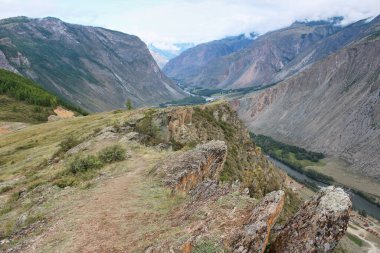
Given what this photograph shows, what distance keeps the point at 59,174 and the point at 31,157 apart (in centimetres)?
1792

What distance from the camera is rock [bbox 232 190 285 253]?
19125 mm

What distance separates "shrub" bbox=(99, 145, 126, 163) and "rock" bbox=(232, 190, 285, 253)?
2295 cm

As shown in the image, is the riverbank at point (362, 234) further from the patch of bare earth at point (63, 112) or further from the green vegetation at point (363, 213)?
the patch of bare earth at point (63, 112)

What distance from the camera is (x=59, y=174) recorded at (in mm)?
39562

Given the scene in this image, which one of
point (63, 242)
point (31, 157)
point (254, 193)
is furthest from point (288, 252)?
point (31, 157)

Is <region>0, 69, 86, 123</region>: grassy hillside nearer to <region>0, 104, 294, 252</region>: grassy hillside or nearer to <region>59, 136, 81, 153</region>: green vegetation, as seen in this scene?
<region>0, 104, 294, 252</region>: grassy hillside

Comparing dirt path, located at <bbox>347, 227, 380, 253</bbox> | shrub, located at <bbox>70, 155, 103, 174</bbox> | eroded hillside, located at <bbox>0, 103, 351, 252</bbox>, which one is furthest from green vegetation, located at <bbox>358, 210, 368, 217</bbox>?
shrub, located at <bbox>70, 155, 103, 174</bbox>

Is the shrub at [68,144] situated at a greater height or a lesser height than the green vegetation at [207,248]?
lesser

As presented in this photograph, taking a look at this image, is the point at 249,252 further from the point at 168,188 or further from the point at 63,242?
the point at 168,188

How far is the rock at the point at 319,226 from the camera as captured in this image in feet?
61.2

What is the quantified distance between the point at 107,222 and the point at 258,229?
10660 millimetres

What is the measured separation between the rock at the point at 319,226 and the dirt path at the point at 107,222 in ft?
23.7

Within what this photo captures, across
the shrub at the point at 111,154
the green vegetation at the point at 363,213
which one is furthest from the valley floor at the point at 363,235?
the shrub at the point at 111,154

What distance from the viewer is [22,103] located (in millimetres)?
149000
